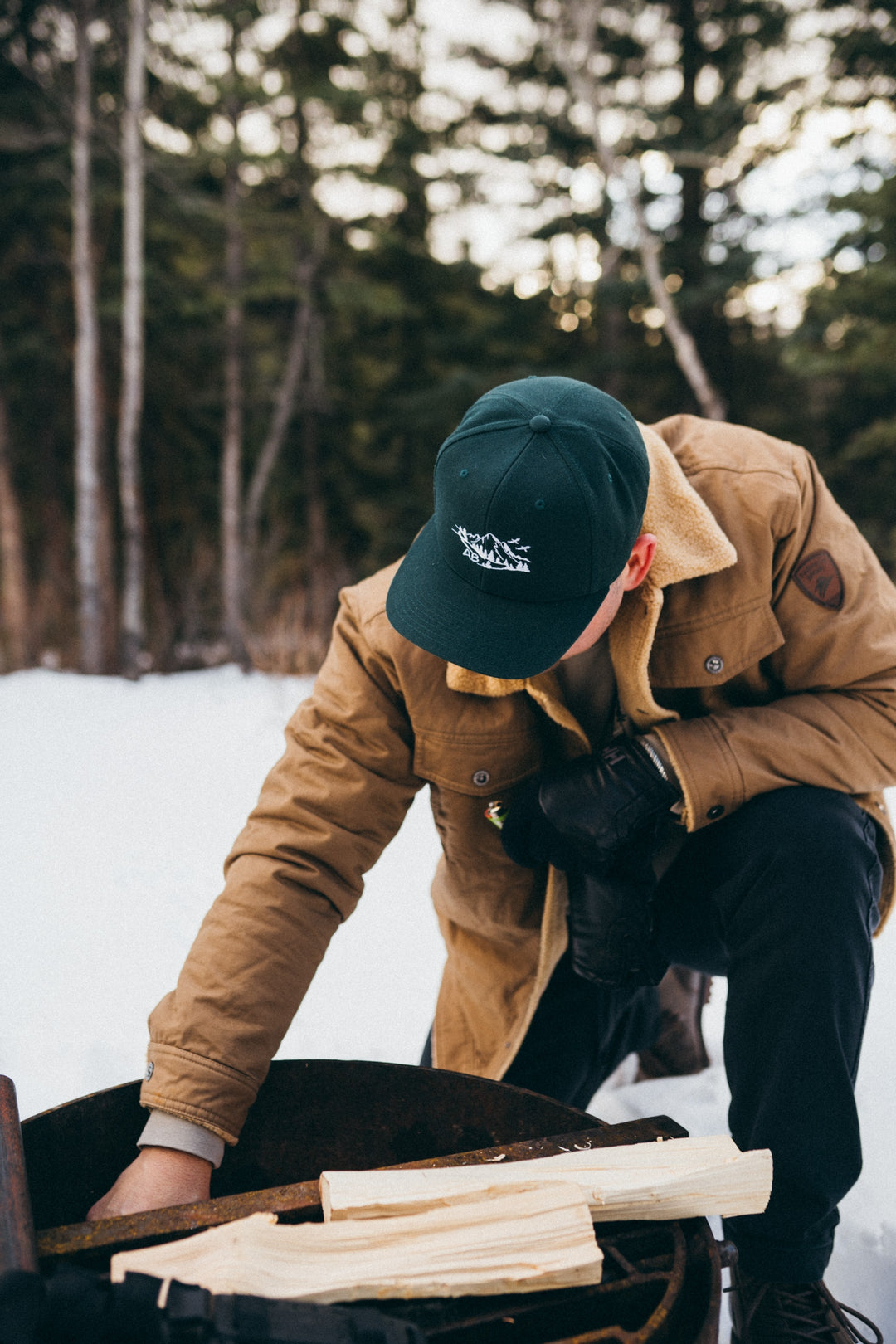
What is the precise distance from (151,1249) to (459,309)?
41.6 feet

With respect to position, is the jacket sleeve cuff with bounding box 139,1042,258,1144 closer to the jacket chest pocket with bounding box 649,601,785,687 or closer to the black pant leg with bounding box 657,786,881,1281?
the black pant leg with bounding box 657,786,881,1281

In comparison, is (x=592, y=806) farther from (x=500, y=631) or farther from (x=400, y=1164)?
(x=400, y=1164)

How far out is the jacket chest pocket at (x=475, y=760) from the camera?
1402 millimetres

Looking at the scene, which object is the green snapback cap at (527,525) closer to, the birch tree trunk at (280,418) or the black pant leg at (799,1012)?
the black pant leg at (799,1012)

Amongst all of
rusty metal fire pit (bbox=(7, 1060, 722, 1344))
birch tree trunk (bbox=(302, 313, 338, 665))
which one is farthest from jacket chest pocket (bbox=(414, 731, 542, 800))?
birch tree trunk (bbox=(302, 313, 338, 665))

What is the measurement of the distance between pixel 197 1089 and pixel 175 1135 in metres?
0.06

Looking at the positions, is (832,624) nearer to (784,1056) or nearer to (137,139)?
(784,1056)

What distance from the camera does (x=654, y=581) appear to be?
131cm

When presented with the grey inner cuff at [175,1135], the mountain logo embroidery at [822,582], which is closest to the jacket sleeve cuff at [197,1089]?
the grey inner cuff at [175,1135]

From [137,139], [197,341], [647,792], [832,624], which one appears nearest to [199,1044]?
[647,792]

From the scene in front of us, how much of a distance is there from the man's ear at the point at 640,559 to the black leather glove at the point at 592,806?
0.27 meters

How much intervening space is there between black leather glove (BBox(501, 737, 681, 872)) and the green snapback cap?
0.28 meters

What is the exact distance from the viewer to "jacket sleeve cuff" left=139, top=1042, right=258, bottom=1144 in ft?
3.58

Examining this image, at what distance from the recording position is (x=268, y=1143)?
1260 millimetres
